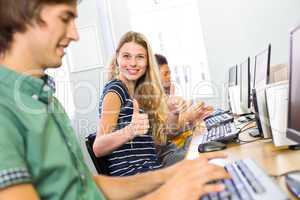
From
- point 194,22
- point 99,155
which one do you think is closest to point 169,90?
point 194,22

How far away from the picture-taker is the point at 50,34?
0.78m

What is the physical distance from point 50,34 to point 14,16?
79mm

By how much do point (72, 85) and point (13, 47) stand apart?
8.41 feet

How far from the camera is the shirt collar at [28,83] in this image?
73 cm

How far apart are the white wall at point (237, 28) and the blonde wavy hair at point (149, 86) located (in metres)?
1.61

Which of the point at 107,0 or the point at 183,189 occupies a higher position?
the point at 107,0

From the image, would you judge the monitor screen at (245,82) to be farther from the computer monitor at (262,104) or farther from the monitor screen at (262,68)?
the computer monitor at (262,104)

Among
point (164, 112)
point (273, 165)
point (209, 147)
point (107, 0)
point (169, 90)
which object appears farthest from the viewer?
point (107, 0)

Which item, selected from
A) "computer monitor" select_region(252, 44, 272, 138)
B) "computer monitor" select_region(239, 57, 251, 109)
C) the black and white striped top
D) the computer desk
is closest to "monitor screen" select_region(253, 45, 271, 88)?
"computer monitor" select_region(252, 44, 272, 138)

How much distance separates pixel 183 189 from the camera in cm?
70

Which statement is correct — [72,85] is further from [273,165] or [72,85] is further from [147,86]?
[273,165]

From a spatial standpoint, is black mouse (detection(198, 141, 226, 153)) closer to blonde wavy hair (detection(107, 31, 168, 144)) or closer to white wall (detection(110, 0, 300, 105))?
blonde wavy hair (detection(107, 31, 168, 144))

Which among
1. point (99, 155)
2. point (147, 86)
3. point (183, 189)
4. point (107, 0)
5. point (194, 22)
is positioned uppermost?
point (107, 0)

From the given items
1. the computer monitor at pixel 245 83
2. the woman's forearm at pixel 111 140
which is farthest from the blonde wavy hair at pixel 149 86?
the computer monitor at pixel 245 83
